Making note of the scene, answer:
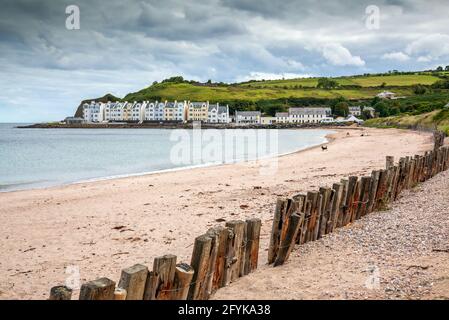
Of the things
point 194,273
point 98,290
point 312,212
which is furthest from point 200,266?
point 312,212

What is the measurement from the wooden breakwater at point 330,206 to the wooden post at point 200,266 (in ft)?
6.55

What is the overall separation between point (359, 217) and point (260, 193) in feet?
18.4

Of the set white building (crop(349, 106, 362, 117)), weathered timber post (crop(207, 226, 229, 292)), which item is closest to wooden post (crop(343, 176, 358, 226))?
weathered timber post (crop(207, 226, 229, 292))

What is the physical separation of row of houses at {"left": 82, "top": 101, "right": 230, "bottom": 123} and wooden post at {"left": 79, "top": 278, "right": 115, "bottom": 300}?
551 feet

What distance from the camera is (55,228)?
1138 cm

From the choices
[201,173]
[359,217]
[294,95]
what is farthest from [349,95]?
[359,217]

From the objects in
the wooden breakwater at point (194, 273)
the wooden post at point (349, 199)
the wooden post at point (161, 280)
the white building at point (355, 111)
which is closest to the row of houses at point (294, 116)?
the white building at point (355, 111)

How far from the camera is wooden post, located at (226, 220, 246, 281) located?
21.0ft

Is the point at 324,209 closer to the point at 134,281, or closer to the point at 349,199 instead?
the point at 349,199

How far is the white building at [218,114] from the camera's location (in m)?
172

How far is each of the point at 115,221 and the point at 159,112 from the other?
175 meters

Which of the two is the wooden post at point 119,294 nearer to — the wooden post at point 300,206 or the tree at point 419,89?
the wooden post at point 300,206

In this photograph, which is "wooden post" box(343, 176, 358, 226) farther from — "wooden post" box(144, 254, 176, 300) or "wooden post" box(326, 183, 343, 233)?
"wooden post" box(144, 254, 176, 300)

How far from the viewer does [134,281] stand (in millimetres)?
4527
